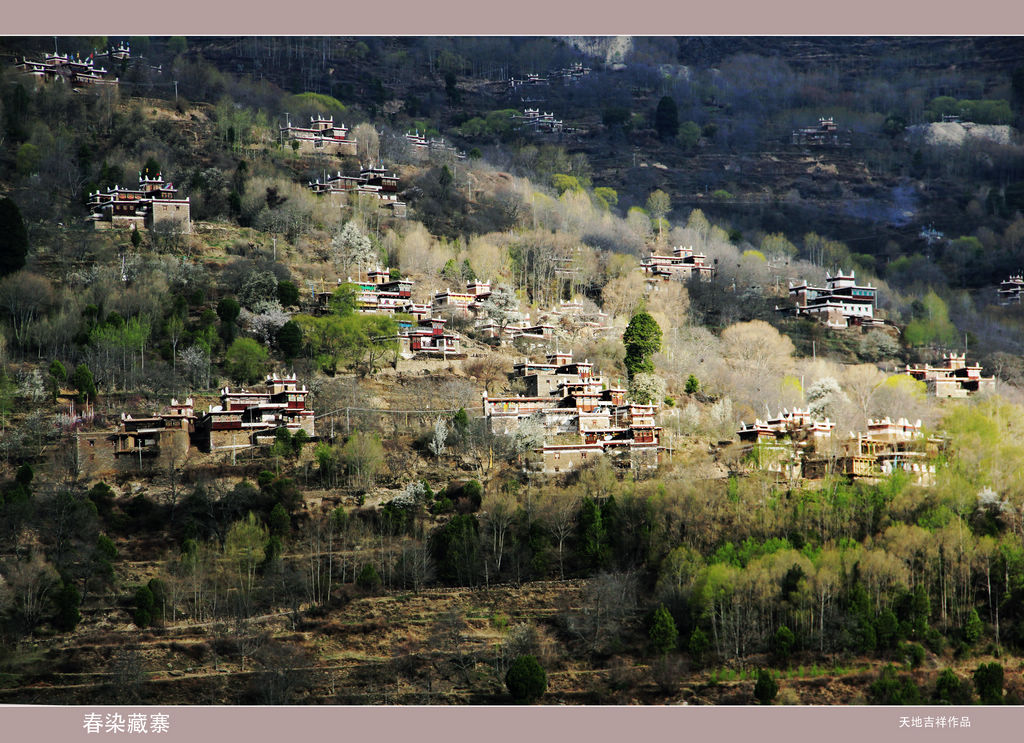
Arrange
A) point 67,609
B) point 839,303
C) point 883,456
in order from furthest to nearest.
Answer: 1. point 839,303
2. point 883,456
3. point 67,609

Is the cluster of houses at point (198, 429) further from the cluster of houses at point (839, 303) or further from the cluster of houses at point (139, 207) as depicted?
the cluster of houses at point (839, 303)

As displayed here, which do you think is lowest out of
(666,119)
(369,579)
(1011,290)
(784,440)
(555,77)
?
(369,579)

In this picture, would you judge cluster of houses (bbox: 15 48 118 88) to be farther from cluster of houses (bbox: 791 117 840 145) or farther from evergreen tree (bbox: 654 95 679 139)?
cluster of houses (bbox: 791 117 840 145)

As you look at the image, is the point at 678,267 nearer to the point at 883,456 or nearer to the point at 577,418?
the point at 577,418

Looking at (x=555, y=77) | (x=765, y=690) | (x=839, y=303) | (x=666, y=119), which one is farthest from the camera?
(x=555, y=77)

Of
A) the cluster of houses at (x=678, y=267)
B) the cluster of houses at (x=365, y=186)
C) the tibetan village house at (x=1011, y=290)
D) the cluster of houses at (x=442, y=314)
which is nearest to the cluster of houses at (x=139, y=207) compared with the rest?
the cluster of houses at (x=442, y=314)

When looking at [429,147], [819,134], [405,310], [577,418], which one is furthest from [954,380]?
[819,134]
